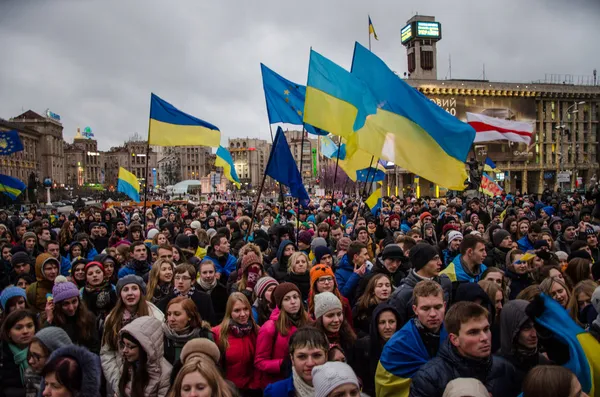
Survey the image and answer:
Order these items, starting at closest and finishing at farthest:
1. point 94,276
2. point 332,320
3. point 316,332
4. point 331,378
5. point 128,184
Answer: point 331,378, point 316,332, point 332,320, point 94,276, point 128,184

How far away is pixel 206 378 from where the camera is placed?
299 cm

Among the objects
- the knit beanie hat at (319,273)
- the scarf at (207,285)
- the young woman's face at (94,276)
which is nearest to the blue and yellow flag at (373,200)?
the scarf at (207,285)

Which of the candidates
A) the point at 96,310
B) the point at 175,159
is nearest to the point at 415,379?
the point at 96,310

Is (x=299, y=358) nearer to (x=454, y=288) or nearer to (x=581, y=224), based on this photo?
(x=454, y=288)

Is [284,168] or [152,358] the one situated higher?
[284,168]

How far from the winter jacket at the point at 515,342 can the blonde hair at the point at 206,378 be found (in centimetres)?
201

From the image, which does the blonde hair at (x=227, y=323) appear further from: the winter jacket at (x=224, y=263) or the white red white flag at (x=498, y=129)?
the white red white flag at (x=498, y=129)

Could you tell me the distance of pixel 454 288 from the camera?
4.95m

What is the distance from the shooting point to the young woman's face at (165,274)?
5707 mm

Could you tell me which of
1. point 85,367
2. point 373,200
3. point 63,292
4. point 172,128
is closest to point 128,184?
point 172,128

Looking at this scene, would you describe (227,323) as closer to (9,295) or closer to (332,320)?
(332,320)

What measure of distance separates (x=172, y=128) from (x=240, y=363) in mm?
7285

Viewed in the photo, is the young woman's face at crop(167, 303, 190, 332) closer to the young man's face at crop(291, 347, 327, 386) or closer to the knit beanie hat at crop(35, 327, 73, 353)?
the knit beanie hat at crop(35, 327, 73, 353)

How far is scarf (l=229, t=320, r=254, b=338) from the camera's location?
4.24 metres
